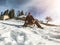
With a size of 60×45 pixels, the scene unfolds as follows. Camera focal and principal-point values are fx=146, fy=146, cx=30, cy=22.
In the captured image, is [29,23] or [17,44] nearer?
[17,44]

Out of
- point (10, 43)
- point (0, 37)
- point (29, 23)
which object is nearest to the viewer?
point (10, 43)

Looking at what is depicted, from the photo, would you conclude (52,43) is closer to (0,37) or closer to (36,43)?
(36,43)

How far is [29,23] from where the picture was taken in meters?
7.72

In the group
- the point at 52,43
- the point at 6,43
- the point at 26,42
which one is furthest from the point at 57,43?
the point at 6,43

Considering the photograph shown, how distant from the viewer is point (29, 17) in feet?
25.6

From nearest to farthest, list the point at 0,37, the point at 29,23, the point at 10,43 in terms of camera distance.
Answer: the point at 10,43, the point at 0,37, the point at 29,23

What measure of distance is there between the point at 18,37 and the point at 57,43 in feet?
4.34

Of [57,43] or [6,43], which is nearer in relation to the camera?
[6,43]

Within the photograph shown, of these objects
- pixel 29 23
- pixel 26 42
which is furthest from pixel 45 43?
pixel 29 23

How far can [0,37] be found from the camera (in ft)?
15.7

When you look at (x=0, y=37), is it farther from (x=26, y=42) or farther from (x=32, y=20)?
(x=32, y=20)

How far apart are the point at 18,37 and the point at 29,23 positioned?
110 inches

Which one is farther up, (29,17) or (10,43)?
(29,17)

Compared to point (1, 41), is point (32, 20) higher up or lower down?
higher up
